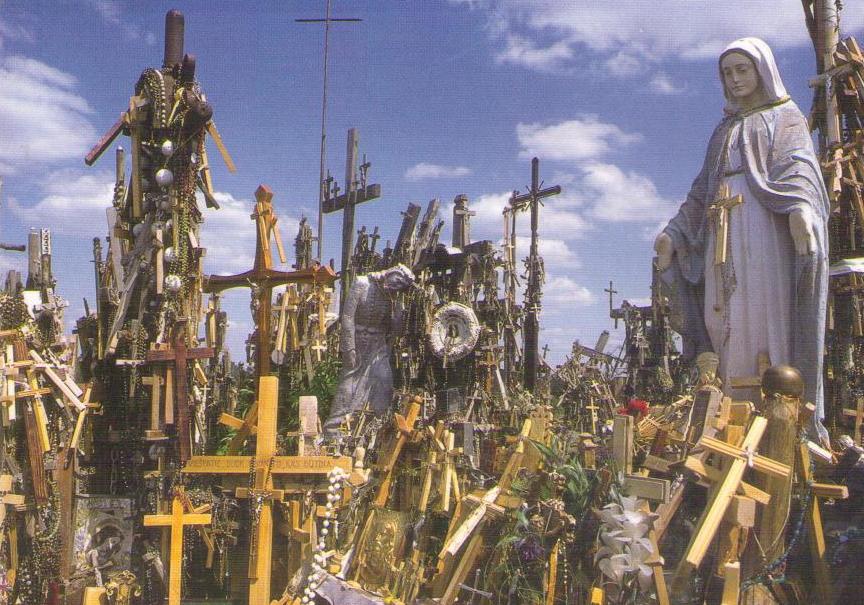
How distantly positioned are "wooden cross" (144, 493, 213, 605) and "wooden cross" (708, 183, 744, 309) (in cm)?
477

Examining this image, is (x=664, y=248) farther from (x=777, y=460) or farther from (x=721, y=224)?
(x=777, y=460)

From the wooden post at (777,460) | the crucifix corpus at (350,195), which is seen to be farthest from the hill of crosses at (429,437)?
the crucifix corpus at (350,195)

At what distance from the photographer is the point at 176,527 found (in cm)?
641

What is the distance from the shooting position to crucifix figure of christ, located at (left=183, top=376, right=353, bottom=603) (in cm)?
634

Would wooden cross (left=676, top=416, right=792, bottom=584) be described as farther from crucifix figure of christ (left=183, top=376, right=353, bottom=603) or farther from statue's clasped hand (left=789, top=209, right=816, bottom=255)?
crucifix figure of christ (left=183, top=376, right=353, bottom=603)

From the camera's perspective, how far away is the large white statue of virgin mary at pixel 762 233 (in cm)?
694

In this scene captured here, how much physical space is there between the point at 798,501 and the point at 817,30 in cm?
893

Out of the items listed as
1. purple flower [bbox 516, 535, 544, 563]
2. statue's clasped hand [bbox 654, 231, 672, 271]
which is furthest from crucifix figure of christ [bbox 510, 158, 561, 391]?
purple flower [bbox 516, 535, 544, 563]

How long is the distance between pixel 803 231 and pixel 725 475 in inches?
121

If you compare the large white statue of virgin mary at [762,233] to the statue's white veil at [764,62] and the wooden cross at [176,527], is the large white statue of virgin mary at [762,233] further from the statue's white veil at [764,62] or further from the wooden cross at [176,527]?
the wooden cross at [176,527]

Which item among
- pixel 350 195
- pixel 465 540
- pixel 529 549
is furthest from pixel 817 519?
pixel 350 195

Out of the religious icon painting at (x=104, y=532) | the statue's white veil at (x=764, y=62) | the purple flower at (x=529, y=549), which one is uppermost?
the statue's white veil at (x=764, y=62)

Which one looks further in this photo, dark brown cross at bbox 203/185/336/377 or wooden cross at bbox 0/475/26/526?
dark brown cross at bbox 203/185/336/377

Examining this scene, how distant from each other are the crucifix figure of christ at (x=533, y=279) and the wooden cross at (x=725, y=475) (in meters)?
11.5
